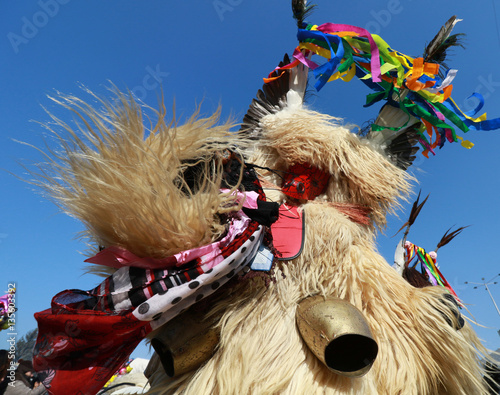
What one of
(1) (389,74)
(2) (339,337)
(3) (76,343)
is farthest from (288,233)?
(1) (389,74)

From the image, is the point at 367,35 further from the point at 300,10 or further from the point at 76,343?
the point at 76,343

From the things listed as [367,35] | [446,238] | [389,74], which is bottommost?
[446,238]

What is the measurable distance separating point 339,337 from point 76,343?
61cm

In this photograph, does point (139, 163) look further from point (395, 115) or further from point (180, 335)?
point (395, 115)

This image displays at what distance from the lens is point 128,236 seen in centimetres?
73

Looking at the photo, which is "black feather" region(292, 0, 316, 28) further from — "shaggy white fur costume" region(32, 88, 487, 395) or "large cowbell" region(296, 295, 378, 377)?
"large cowbell" region(296, 295, 378, 377)

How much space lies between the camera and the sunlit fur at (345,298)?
2.54 feet

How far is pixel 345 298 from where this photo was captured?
92cm

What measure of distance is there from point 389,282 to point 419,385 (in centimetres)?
30

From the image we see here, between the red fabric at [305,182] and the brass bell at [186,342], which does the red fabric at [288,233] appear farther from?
the brass bell at [186,342]

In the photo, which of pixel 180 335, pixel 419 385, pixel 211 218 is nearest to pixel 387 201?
pixel 419 385

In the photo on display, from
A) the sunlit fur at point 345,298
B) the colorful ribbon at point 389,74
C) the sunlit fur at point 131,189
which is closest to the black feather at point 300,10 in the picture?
the colorful ribbon at point 389,74

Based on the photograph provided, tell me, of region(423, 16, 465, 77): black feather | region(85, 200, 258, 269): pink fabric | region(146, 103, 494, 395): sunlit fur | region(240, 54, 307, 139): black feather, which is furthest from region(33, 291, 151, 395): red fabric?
region(423, 16, 465, 77): black feather

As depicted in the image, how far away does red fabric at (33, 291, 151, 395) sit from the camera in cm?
64
